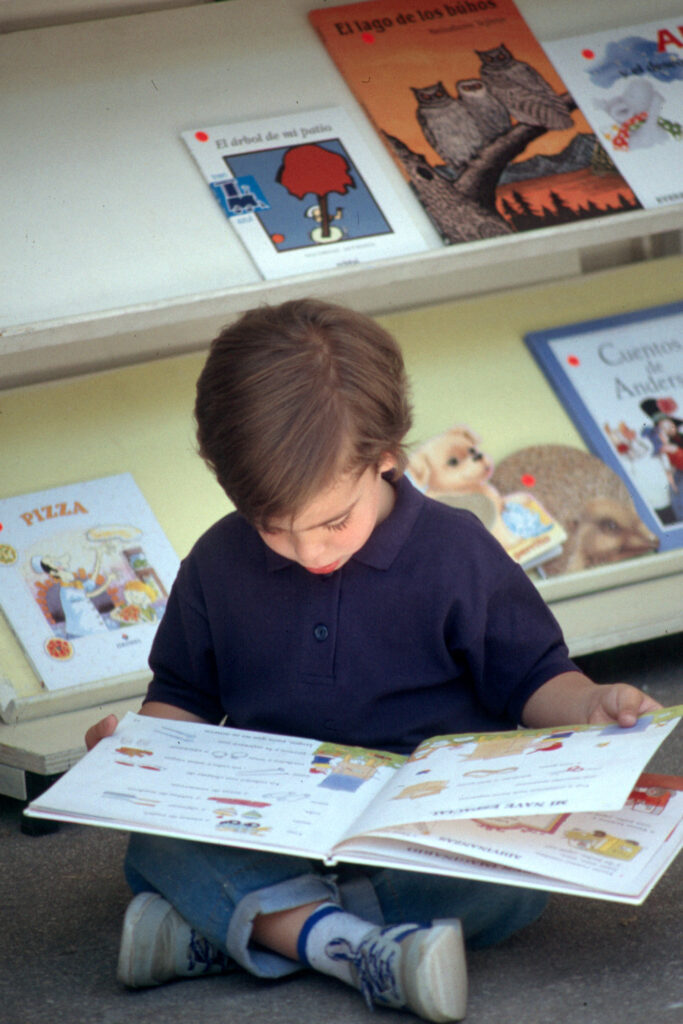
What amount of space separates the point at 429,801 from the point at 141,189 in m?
1.28

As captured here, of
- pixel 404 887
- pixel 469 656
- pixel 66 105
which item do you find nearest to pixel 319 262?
pixel 66 105

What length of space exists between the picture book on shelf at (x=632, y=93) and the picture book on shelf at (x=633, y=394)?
323mm

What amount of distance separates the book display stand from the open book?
610 millimetres

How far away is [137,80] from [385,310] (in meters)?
0.62

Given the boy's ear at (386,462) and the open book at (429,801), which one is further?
the boy's ear at (386,462)

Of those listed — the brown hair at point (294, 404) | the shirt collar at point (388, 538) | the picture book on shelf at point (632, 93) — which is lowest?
the shirt collar at point (388, 538)

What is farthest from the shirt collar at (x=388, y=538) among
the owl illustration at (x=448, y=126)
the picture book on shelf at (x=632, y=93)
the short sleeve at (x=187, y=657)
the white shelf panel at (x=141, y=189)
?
the picture book on shelf at (x=632, y=93)

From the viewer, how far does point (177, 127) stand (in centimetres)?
208

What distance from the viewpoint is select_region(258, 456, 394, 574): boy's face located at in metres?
1.20

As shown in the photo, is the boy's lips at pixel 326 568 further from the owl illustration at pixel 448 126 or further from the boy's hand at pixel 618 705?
the owl illustration at pixel 448 126

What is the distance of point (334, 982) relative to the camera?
3.83 ft

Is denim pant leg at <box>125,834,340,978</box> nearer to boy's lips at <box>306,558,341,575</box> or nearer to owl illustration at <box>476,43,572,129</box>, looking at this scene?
boy's lips at <box>306,558,341,575</box>

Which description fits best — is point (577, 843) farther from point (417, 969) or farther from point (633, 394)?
point (633, 394)

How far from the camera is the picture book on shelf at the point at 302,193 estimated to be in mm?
2025
